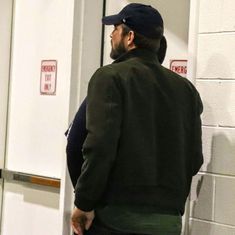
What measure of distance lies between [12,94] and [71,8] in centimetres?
70

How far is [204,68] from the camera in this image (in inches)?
81.4

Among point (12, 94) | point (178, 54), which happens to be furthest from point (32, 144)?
point (178, 54)

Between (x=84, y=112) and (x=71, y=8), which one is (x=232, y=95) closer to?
(x=84, y=112)

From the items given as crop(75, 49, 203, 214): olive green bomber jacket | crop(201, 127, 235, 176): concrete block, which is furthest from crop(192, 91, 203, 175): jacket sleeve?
crop(201, 127, 235, 176): concrete block

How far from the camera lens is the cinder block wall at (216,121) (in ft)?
6.53

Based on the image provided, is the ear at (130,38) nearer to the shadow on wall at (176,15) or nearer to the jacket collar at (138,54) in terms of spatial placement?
the jacket collar at (138,54)

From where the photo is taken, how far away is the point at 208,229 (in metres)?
2.04

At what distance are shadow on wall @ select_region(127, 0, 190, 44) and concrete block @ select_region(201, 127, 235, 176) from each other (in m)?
0.53

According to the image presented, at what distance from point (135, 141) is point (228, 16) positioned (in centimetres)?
71

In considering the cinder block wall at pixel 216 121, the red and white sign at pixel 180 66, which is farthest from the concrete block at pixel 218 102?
the red and white sign at pixel 180 66

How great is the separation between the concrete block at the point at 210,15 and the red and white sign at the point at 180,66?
280 millimetres

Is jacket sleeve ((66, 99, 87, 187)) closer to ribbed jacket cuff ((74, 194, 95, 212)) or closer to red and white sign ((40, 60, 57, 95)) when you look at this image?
ribbed jacket cuff ((74, 194, 95, 212))

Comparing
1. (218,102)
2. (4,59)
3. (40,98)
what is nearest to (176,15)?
(218,102)

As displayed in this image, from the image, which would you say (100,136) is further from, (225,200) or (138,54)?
(225,200)
